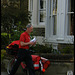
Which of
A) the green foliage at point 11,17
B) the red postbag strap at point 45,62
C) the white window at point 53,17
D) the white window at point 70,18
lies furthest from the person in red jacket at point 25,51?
the green foliage at point 11,17

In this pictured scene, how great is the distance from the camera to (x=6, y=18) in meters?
13.5

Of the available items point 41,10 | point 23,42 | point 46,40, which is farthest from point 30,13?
point 23,42

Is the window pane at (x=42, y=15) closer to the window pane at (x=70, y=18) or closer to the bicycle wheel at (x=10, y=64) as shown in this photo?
the window pane at (x=70, y=18)

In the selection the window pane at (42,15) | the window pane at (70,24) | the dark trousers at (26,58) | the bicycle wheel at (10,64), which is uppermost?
the window pane at (42,15)

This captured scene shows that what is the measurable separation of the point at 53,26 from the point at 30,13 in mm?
3989

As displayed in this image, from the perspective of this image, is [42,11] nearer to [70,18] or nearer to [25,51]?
[70,18]

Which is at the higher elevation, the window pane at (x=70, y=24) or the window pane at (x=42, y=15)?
the window pane at (x=42, y=15)

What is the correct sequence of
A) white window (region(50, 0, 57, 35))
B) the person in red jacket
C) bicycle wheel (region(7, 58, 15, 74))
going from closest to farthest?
the person in red jacket < bicycle wheel (region(7, 58, 15, 74)) < white window (region(50, 0, 57, 35))

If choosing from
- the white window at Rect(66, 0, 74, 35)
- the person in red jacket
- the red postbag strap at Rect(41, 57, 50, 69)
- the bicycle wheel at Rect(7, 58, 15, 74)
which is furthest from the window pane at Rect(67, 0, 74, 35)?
the person in red jacket

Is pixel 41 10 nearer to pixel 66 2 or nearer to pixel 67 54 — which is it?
pixel 66 2

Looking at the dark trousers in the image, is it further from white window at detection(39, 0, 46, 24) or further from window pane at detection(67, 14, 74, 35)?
white window at detection(39, 0, 46, 24)

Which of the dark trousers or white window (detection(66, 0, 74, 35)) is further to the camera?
white window (detection(66, 0, 74, 35))

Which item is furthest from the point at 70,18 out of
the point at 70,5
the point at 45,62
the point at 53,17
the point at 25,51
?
the point at 25,51

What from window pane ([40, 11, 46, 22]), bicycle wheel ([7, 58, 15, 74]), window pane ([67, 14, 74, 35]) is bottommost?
bicycle wheel ([7, 58, 15, 74])
